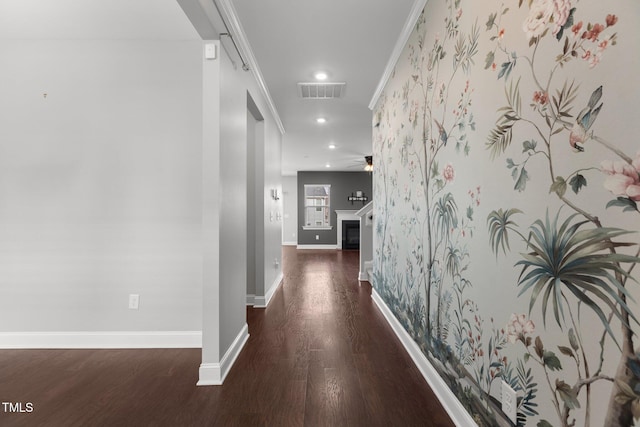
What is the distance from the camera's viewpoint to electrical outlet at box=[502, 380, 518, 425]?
44.1 inches

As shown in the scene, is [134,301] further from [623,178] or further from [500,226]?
[623,178]

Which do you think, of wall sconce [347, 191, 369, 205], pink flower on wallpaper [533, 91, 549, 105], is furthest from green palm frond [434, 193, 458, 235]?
wall sconce [347, 191, 369, 205]

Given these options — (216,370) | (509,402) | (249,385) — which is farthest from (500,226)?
(216,370)

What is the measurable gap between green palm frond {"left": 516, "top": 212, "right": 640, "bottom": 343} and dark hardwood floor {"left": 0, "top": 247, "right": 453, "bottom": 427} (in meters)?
1.01

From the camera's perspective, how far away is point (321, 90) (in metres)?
3.39

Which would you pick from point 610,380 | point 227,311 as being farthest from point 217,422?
point 610,380

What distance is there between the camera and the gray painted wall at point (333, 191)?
31.9 ft

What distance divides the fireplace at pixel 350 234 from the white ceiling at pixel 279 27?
646 centimetres

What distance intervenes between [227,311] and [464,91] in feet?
6.55

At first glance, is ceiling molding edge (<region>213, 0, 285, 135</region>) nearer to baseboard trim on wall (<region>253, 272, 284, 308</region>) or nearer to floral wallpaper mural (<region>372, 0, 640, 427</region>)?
floral wallpaper mural (<region>372, 0, 640, 427</region>)

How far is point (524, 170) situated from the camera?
106 cm

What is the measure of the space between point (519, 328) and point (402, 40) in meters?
2.20

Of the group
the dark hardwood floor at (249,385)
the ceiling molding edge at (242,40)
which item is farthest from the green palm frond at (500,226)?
the ceiling molding edge at (242,40)

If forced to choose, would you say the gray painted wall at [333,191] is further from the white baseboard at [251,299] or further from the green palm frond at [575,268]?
the green palm frond at [575,268]
